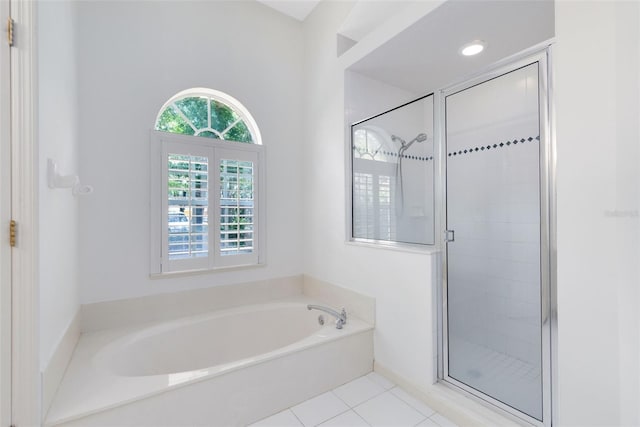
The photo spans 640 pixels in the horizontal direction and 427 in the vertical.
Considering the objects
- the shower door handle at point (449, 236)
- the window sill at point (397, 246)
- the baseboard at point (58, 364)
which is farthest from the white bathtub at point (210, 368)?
the shower door handle at point (449, 236)

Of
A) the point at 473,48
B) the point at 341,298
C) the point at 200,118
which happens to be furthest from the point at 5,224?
the point at 473,48

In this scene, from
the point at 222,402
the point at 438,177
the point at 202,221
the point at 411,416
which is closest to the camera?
the point at 222,402

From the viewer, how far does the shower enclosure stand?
1309 mm

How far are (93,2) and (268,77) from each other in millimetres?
1266

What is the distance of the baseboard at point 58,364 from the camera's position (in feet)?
3.75

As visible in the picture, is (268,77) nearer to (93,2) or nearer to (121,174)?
(93,2)

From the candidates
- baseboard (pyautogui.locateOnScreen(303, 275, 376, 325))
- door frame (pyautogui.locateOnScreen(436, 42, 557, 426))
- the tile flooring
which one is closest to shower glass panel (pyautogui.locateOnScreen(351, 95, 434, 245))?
baseboard (pyautogui.locateOnScreen(303, 275, 376, 325))

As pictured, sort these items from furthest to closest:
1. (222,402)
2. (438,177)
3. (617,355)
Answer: (438,177), (222,402), (617,355)

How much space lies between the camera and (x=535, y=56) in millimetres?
1290

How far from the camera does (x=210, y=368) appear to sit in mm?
1489

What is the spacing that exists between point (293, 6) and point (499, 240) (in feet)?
8.54

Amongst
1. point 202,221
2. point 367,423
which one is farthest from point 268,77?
point 367,423

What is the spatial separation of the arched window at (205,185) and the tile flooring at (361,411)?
47.6 inches

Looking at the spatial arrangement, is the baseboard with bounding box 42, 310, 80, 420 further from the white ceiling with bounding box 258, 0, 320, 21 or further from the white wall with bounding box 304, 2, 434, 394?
the white ceiling with bounding box 258, 0, 320, 21
